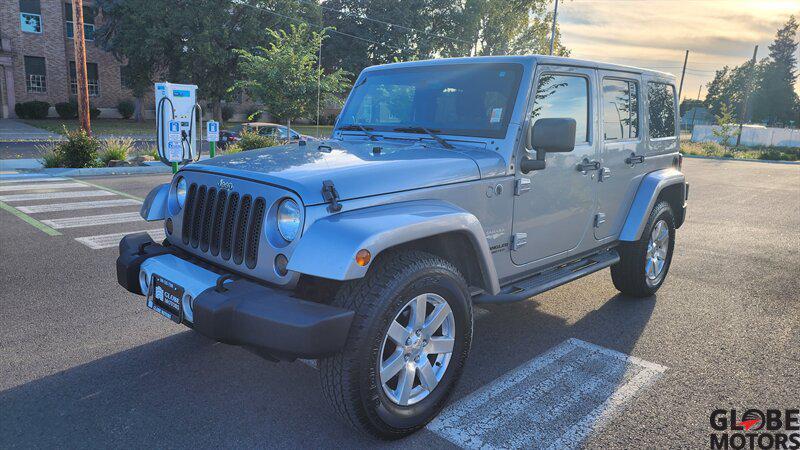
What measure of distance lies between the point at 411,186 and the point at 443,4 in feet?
148

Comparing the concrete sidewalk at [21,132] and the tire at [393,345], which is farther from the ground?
the tire at [393,345]

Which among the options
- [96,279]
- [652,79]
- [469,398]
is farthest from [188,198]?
[652,79]

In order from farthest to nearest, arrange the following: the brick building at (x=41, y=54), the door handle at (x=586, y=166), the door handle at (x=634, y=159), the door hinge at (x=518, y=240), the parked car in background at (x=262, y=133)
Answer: the brick building at (x=41, y=54) → the parked car in background at (x=262, y=133) → the door handle at (x=634, y=159) → the door handle at (x=586, y=166) → the door hinge at (x=518, y=240)

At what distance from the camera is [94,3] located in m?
35.5

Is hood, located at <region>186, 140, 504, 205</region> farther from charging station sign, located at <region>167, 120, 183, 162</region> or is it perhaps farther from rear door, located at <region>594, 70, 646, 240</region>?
charging station sign, located at <region>167, 120, 183, 162</region>

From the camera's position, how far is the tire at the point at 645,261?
5066 millimetres

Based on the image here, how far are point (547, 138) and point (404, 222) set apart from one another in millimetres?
1221

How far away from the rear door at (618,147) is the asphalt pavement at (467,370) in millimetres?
936

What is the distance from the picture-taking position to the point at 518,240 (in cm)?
375

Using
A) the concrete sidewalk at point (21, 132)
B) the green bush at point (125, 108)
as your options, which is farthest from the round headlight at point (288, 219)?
the green bush at point (125, 108)

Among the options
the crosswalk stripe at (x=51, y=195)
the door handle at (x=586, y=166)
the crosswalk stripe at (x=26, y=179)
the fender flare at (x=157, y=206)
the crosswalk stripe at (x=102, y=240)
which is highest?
the door handle at (x=586, y=166)

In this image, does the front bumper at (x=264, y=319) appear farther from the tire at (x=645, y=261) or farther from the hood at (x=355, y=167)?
the tire at (x=645, y=261)

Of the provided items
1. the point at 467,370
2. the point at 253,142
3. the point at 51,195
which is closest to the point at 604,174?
the point at 467,370

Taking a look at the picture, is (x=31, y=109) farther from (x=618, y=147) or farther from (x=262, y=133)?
(x=618, y=147)
